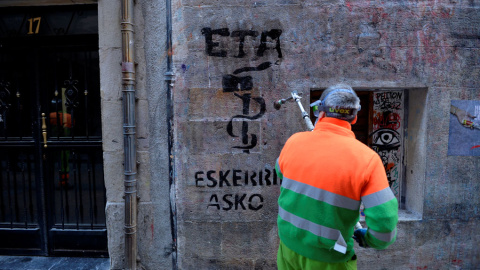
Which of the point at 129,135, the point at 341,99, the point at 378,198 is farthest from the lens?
the point at 129,135

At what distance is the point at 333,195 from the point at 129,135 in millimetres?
2578

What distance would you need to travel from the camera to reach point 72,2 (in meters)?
3.82

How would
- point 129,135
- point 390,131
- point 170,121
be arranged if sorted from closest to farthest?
point 129,135 < point 170,121 < point 390,131

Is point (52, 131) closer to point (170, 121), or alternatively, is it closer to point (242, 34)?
point (170, 121)

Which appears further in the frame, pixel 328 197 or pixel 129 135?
pixel 129 135

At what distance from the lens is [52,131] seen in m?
4.07

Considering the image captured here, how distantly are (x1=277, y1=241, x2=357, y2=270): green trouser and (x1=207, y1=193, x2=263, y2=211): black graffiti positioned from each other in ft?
4.62

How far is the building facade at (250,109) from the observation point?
3562 mm

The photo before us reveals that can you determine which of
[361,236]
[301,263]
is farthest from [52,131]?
[361,236]

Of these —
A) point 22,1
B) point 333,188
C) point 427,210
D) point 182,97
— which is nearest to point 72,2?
point 22,1

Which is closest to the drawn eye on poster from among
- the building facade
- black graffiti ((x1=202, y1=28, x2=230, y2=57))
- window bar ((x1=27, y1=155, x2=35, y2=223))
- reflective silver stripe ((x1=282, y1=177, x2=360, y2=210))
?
the building facade

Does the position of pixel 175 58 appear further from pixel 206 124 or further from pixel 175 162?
pixel 175 162

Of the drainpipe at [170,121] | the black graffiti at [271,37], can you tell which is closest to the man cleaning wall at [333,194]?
the black graffiti at [271,37]

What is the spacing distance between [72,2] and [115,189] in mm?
2449
